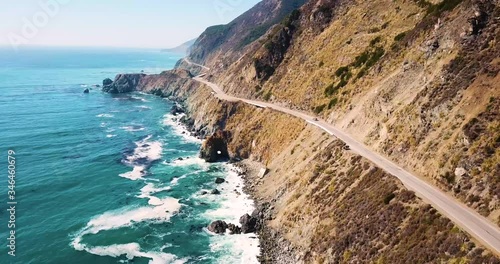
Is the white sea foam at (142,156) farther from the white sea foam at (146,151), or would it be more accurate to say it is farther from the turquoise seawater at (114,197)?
the turquoise seawater at (114,197)

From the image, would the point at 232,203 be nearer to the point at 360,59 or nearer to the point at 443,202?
the point at 443,202

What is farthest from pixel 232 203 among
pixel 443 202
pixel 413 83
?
pixel 443 202

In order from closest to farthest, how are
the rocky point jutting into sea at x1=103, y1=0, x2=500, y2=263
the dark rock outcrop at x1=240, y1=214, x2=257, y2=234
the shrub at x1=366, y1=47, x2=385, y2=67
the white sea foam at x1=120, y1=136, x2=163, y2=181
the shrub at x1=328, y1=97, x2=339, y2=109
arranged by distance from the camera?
the rocky point jutting into sea at x1=103, y1=0, x2=500, y2=263 < the dark rock outcrop at x1=240, y1=214, x2=257, y2=234 < the shrub at x1=366, y1=47, x2=385, y2=67 < the shrub at x1=328, y1=97, x2=339, y2=109 < the white sea foam at x1=120, y1=136, x2=163, y2=181

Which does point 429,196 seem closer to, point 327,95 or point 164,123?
point 327,95

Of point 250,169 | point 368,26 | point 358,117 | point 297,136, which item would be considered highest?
point 368,26

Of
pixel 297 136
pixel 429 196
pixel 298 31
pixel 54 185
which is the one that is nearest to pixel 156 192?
pixel 54 185

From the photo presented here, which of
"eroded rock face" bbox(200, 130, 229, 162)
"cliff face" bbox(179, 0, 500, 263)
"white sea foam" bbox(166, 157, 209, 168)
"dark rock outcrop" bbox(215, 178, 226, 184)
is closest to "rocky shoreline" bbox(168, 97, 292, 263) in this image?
"cliff face" bbox(179, 0, 500, 263)

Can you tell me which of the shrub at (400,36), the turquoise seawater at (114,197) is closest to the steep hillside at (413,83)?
the shrub at (400,36)

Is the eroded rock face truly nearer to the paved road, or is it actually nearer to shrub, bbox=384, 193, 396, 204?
the paved road
